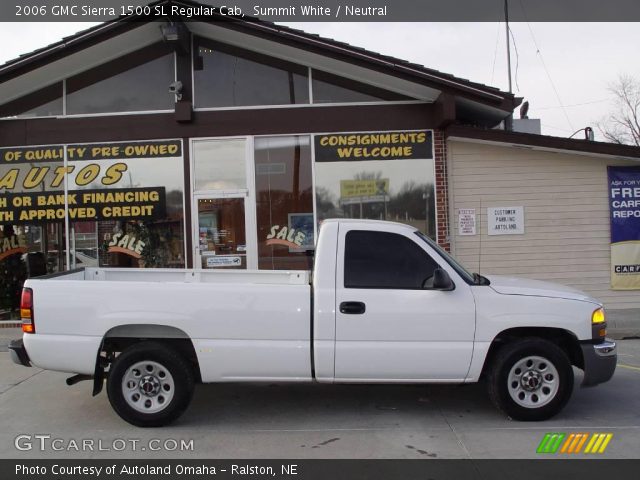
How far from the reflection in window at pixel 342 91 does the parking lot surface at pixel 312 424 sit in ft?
19.1

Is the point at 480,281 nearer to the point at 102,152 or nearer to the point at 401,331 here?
the point at 401,331

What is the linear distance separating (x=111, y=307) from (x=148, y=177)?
19.2ft

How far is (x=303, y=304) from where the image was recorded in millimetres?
5105

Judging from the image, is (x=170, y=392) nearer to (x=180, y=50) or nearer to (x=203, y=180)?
(x=203, y=180)

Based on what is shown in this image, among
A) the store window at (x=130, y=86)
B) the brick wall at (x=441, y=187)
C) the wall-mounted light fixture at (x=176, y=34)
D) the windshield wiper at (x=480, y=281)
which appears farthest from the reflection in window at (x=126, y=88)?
the windshield wiper at (x=480, y=281)

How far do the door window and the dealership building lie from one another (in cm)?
517

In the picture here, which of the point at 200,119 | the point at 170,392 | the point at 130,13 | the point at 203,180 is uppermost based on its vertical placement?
the point at 130,13

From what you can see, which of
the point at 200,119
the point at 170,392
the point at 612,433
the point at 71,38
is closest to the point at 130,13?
the point at 71,38

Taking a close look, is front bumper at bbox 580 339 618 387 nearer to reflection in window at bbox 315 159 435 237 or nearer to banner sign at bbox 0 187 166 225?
reflection in window at bbox 315 159 435 237

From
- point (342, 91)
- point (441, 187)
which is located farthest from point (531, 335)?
point (342, 91)

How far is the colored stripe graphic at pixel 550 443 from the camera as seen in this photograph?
4594 mm

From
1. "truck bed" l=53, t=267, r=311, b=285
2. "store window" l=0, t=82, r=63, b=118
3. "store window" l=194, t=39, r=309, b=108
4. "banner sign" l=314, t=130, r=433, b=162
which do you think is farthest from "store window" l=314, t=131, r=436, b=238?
"store window" l=0, t=82, r=63, b=118

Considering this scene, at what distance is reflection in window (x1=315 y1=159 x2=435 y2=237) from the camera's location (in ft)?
34.5
